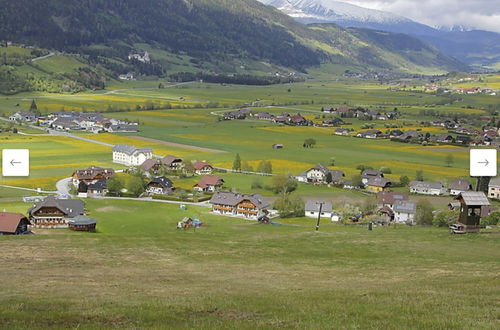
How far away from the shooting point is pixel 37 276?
23484mm

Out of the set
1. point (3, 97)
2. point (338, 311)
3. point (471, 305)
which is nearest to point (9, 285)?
point (338, 311)

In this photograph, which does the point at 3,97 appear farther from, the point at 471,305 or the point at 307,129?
the point at 471,305

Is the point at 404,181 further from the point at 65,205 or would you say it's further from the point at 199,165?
the point at 65,205

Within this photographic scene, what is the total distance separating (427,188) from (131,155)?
40792 millimetres

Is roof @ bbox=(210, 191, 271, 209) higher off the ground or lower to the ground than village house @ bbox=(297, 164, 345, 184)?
lower

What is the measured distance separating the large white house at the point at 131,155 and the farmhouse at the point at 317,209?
3495 centimetres

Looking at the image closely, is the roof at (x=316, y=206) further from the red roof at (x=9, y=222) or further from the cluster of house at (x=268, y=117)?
the cluster of house at (x=268, y=117)

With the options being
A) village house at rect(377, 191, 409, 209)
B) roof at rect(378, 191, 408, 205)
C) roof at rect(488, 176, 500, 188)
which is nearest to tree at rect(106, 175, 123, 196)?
village house at rect(377, 191, 409, 209)

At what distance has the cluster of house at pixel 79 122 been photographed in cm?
11919

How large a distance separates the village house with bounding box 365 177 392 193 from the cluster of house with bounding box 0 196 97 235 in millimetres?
33490

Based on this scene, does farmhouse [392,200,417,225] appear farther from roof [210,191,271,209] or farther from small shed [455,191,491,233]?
small shed [455,191,491,233]

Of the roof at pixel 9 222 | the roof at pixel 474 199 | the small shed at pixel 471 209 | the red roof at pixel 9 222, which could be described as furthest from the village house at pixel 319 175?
the red roof at pixel 9 222

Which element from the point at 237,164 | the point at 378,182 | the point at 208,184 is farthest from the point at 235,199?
the point at 237,164

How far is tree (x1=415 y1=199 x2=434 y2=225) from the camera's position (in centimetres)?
4859
